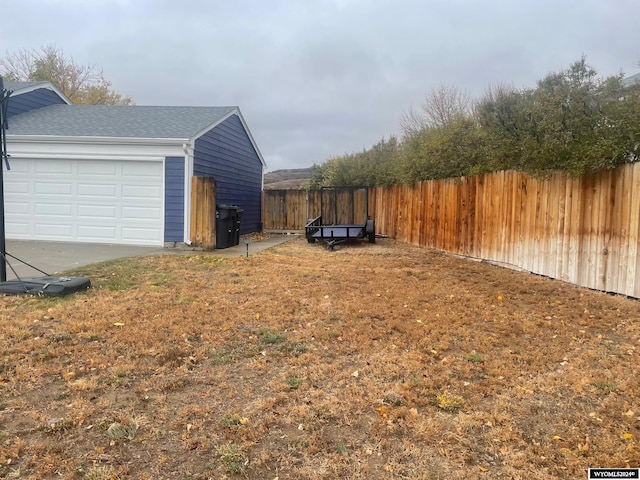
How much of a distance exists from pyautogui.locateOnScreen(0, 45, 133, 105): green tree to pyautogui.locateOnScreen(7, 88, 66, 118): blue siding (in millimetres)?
13019

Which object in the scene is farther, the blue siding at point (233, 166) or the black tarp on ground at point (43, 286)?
the blue siding at point (233, 166)

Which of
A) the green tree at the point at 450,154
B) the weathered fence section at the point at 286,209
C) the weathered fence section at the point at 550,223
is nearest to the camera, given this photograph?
the weathered fence section at the point at 550,223

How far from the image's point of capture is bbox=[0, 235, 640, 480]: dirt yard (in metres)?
2.30

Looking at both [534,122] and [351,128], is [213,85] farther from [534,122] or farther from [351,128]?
[534,122]

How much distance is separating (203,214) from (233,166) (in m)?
4.02

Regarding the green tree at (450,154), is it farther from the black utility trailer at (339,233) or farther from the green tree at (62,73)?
the green tree at (62,73)

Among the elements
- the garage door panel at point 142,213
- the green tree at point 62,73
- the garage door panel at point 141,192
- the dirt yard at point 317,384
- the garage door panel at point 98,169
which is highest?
the green tree at point 62,73

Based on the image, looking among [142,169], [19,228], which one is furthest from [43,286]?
[19,228]

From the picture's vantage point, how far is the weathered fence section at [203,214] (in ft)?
35.7

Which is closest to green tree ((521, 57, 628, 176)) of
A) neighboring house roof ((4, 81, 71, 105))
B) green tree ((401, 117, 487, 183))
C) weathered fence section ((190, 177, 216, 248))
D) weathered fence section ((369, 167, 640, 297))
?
weathered fence section ((369, 167, 640, 297))

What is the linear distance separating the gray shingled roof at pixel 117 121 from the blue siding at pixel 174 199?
76 centimetres

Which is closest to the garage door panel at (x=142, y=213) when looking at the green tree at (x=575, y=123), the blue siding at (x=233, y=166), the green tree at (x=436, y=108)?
the blue siding at (x=233, y=166)

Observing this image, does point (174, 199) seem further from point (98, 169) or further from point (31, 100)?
point (31, 100)

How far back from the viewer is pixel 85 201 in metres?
11.1
